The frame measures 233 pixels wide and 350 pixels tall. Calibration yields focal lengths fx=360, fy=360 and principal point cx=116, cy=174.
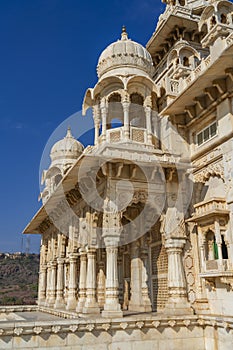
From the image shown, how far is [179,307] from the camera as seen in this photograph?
440 inches

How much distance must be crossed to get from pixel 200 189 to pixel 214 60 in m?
4.27

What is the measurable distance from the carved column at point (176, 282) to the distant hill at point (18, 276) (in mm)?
36653

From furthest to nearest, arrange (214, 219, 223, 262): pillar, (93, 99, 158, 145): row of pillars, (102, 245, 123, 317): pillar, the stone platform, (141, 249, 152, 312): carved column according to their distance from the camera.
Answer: (141, 249, 152, 312): carved column → (93, 99, 158, 145): row of pillars → (102, 245, 123, 317): pillar → (214, 219, 223, 262): pillar → the stone platform

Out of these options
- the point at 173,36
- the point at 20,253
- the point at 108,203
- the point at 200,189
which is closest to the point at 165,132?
the point at 200,189

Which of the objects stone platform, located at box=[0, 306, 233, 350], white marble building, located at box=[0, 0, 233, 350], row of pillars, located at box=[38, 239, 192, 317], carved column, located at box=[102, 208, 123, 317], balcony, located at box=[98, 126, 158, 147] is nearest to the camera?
stone platform, located at box=[0, 306, 233, 350]

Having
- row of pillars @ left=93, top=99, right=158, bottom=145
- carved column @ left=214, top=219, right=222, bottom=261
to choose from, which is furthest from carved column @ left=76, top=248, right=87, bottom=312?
carved column @ left=214, top=219, right=222, bottom=261

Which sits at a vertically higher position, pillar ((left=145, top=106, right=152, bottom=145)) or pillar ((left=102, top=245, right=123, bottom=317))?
pillar ((left=145, top=106, right=152, bottom=145))

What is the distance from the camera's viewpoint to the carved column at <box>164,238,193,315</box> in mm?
11211

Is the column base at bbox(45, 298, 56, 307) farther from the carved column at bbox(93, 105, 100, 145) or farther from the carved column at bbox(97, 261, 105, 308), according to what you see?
the carved column at bbox(93, 105, 100, 145)

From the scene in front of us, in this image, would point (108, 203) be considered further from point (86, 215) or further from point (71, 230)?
point (71, 230)

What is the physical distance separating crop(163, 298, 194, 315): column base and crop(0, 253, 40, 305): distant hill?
120ft

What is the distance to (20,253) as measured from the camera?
3044 inches

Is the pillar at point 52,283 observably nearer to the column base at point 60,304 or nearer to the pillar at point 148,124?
the column base at point 60,304

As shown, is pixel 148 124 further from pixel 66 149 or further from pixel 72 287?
pixel 66 149
